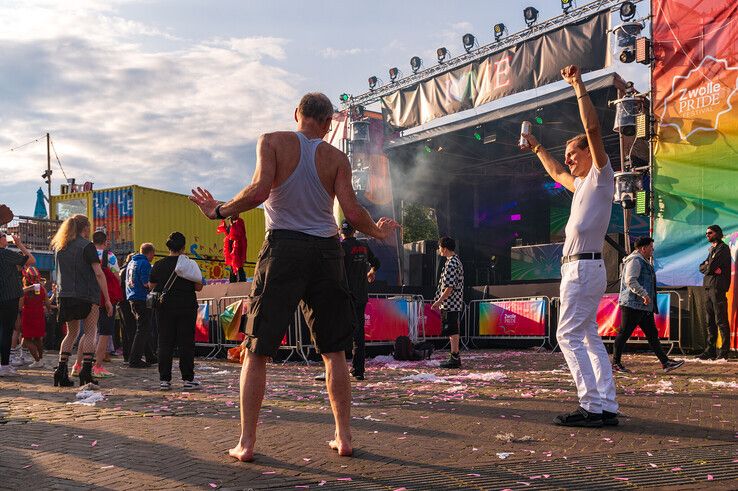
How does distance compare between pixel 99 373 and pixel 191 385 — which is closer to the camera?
pixel 191 385

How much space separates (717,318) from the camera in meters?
11.8

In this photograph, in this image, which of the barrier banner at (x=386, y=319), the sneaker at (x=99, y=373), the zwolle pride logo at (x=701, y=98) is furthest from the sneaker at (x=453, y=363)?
the zwolle pride logo at (x=701, y=98)

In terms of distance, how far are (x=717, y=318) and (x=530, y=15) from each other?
1017cm

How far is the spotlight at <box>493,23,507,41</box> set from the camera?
64.5 ft

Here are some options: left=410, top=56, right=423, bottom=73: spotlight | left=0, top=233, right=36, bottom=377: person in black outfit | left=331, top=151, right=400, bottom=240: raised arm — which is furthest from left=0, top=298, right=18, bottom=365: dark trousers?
left=410, top=56, right=423, bottom=73: spotlight

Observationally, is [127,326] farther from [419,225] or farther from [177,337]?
[419,225]

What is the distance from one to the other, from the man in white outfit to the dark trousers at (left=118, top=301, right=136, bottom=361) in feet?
27.7

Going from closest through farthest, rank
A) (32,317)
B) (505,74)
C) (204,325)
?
(32,317)
(204,325)
(505,74)

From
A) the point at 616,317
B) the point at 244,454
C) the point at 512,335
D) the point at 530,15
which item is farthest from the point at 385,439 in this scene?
the point at 530,15

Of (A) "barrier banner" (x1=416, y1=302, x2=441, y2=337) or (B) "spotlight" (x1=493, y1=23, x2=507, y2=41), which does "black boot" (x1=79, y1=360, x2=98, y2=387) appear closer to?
(A) "barrier banner" (x1=416, y1=302, x2=441, y2=337)

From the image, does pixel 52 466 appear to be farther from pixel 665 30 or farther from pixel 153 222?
pixel 153 222

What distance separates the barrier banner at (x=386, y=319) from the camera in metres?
13.4

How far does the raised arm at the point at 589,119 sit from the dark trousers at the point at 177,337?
202 inches

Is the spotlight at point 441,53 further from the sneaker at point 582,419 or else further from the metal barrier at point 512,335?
the sneaker at point 582,419
